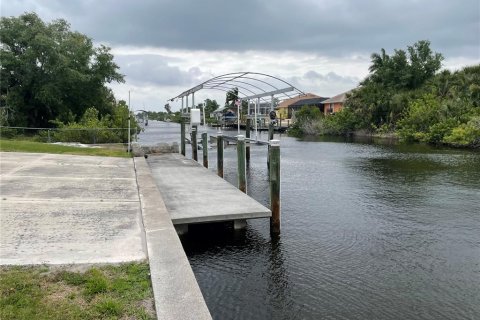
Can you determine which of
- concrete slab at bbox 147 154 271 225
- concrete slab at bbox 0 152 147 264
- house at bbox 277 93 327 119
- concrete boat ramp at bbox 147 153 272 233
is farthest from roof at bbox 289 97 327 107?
concrete slab at bbox 0 152 147 264

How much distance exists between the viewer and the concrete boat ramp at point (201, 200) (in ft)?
32.7

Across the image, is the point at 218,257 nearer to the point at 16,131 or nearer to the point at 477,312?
the point at 477,312

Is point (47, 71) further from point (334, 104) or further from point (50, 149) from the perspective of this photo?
point (334, 104)

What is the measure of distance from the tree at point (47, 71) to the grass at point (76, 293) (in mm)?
28536

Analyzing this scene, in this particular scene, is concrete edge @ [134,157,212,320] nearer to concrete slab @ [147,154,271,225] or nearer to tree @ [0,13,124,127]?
concrete slab @ [147,154,271,225]

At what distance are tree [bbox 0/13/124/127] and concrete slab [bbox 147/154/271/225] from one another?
721 inches

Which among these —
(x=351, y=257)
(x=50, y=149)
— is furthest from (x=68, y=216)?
(x=50, y=149)

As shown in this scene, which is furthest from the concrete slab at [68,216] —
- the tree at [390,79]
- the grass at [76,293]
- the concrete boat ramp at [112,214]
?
the tree at [390,79]

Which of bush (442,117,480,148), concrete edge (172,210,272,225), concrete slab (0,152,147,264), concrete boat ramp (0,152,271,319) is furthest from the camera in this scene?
bush (442,117,480,148)

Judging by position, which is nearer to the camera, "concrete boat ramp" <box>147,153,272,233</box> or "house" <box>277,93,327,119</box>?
"concrete boat ramp" <box>147,153,272,233</box>

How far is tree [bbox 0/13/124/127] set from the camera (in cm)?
3095

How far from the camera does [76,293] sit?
4.86 m

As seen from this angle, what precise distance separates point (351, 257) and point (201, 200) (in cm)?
410

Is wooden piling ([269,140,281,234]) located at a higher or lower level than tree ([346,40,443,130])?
lower
